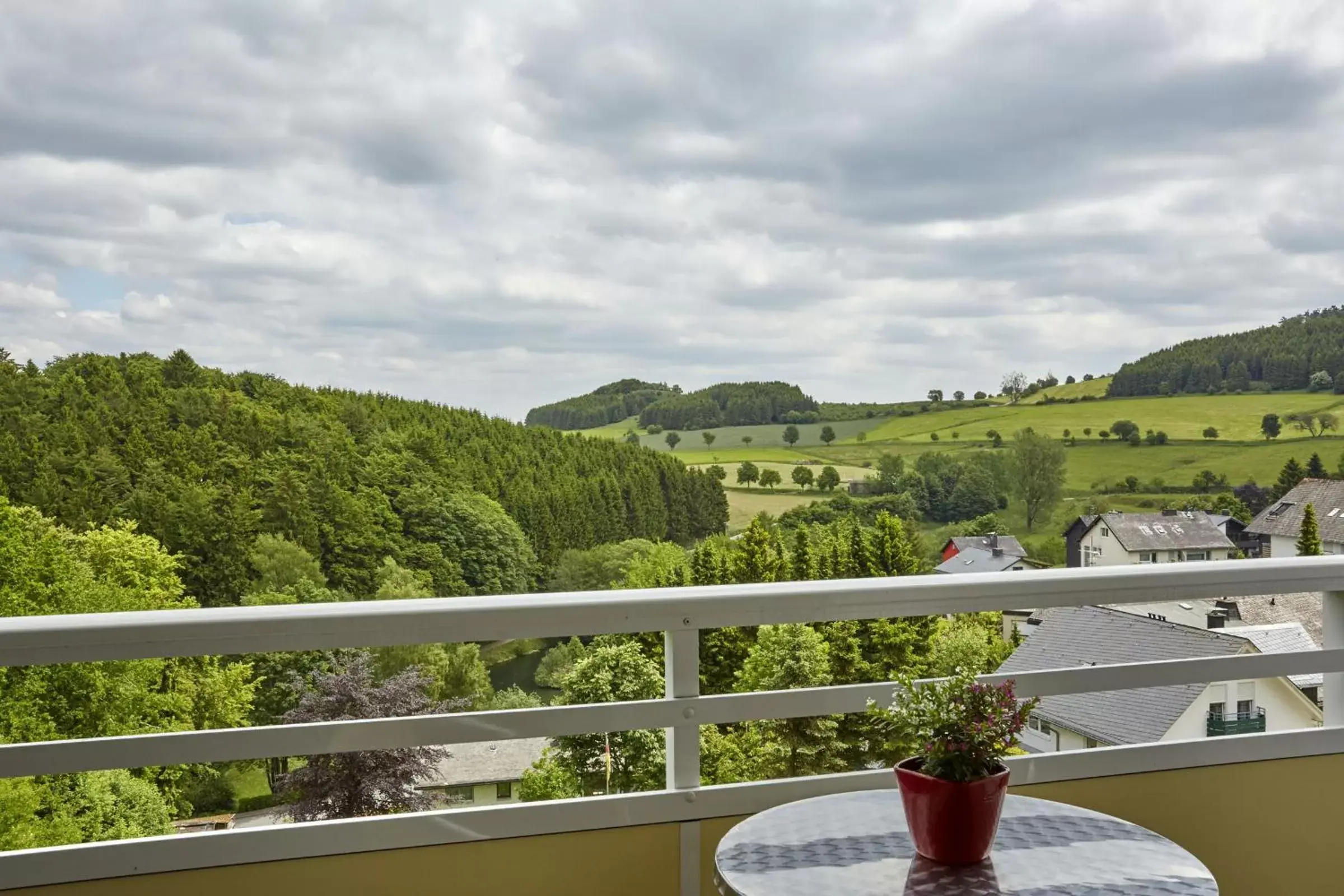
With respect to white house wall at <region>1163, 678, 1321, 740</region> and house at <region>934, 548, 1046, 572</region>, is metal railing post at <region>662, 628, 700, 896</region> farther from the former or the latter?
house at <region>934, 548, 1046, 572</region>

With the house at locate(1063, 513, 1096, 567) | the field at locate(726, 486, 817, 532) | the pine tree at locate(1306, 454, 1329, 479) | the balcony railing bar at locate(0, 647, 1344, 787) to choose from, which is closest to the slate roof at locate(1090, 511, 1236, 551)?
the house at locate(1063, 513, 1096, 567)

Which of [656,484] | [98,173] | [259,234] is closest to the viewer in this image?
[656,484]

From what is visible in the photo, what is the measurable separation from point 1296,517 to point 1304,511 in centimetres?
10

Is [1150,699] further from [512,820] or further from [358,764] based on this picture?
[358,764]

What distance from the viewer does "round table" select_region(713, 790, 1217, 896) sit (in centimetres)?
126

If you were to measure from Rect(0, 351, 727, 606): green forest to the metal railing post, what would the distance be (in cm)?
717

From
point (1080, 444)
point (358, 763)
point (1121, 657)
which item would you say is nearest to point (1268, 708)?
point (1121, 657)

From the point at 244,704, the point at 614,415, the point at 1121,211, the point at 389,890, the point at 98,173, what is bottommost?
the point at 244,704

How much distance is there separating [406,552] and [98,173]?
4.33 metres

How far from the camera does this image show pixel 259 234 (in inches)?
488

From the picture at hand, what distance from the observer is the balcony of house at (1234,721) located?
217 cm

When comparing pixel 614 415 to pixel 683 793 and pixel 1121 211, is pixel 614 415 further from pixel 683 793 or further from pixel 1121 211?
pixel 683 793

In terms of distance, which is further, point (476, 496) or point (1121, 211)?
point (1121, 211)

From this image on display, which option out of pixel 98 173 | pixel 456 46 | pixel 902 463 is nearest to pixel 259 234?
pixel 98 173
